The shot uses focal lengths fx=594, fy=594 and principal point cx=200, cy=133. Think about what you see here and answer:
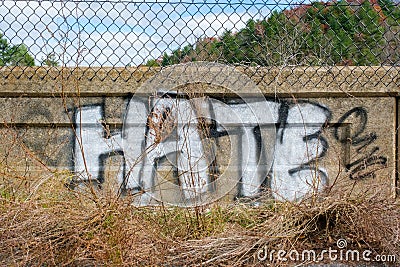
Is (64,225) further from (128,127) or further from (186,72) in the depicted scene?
(186,72)

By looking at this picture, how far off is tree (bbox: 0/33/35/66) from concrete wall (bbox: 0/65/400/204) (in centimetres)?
9

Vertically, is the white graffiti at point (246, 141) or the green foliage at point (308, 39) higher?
the green foliage at point (308, 39)

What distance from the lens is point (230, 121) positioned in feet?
14.5

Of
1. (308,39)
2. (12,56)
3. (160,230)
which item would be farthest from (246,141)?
(12,56)

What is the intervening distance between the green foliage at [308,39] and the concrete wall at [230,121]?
12 cm

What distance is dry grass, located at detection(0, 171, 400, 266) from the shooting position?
3.31 meters

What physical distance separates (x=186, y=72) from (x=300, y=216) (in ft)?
4.78

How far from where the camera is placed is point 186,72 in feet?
14.6

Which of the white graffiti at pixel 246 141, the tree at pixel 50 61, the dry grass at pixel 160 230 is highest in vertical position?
the tree at pixel 50 61

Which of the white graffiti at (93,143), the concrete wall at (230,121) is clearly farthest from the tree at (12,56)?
the white graffiti at (93,143)

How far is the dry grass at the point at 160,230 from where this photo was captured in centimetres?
331

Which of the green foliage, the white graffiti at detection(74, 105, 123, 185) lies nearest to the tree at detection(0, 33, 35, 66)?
the white graffiti at detection(74, 105, 123, 185)

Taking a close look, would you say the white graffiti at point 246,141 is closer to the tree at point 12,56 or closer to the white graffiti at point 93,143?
the white graffiti at point 93,143

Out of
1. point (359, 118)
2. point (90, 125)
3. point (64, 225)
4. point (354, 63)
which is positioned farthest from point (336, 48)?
point (64, 225)
